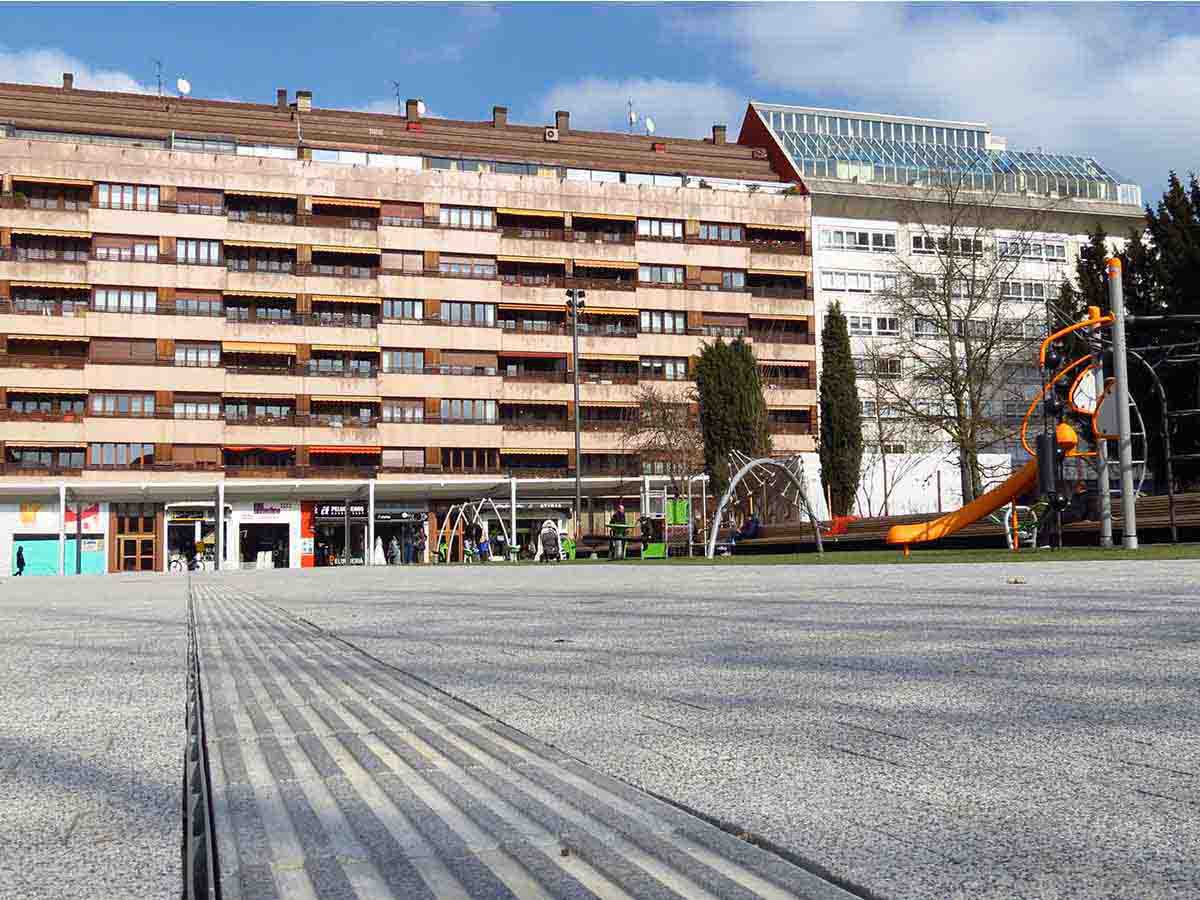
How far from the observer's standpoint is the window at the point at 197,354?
60812 millimetres

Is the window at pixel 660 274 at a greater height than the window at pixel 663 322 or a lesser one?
greater

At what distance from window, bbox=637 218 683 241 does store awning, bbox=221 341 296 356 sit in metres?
19.5

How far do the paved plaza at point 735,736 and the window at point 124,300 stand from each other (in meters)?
55.2

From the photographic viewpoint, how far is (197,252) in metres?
61.8

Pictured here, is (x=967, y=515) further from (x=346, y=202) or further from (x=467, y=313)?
(x=346, y=202)

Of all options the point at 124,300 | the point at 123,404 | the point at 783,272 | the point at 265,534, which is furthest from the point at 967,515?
the point at 124,300

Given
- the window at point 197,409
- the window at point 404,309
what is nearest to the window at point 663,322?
the window at point 404,309

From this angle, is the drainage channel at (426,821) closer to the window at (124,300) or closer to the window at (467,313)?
the window at (124,300)

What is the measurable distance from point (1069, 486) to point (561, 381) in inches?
1686

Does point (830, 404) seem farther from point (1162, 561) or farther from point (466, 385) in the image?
point (1162, 561)

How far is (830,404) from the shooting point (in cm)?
5431

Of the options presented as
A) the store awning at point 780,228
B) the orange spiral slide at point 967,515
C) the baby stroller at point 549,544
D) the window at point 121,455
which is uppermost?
the store awning at point 780,228

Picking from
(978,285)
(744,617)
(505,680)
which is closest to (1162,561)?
(744,617)

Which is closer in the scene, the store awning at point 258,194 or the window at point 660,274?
the store awning at point 258,194
